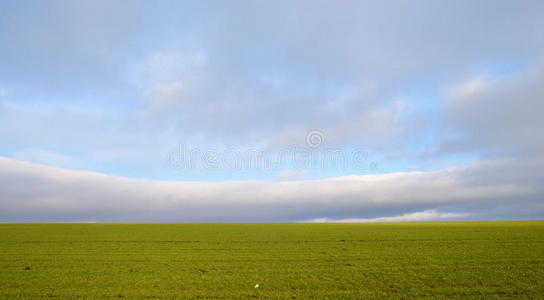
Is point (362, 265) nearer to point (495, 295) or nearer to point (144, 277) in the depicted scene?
point (495, 295)

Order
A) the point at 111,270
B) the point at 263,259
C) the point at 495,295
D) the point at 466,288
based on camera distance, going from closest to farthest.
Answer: the point at 495,295 → the point at 466,288 → the point at 111,270 → the point at 263,259

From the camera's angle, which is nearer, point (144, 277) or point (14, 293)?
point (14, 293)

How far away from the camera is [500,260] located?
71.6 ft

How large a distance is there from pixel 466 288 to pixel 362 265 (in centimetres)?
661

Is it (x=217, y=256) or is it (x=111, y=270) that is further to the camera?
(x=217, y=256)

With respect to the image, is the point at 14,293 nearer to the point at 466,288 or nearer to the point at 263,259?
the point at 263,259

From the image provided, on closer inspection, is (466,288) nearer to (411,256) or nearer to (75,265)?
(411,256)

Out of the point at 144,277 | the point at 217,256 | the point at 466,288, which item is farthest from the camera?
the point at 217,256

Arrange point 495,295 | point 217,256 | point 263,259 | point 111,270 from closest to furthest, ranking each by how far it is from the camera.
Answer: point 495,295 → point 111,270 → point 263,259 → point 217,256

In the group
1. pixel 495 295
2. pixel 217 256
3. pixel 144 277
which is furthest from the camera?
pixel 217 256

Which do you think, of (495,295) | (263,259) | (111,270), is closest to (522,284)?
(495,295)

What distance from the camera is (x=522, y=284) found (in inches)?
618

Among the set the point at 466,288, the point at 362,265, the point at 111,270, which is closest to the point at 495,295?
the point at 466,288

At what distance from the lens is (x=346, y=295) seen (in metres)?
14.3
